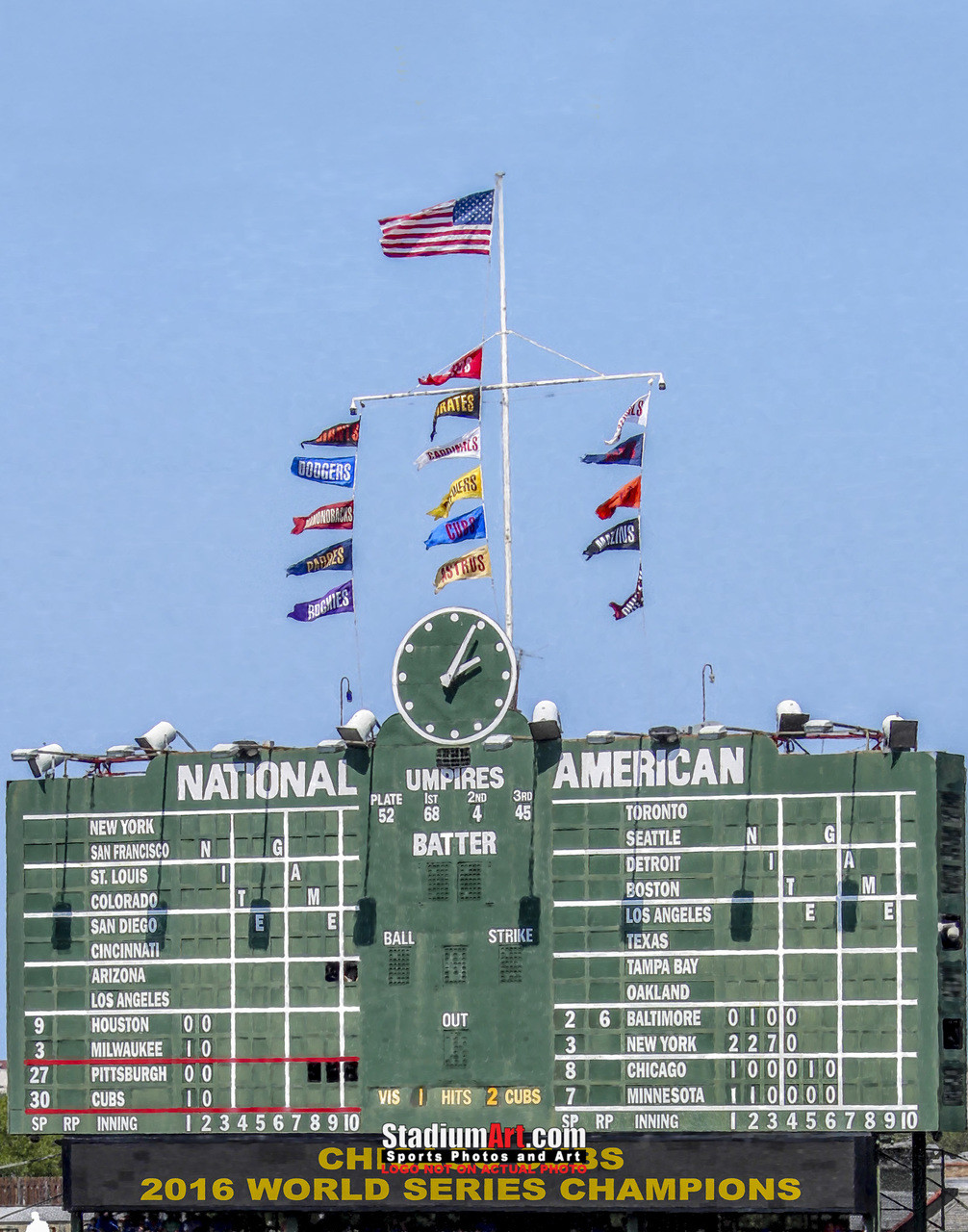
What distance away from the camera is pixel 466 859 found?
131 ft

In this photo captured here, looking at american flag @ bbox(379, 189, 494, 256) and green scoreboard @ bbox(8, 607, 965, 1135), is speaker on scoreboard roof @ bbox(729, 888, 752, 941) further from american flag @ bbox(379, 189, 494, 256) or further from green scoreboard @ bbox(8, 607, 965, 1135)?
american flag @ bbox(379, 189, 494, 256)

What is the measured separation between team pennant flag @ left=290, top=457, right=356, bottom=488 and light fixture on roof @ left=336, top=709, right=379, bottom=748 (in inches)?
196

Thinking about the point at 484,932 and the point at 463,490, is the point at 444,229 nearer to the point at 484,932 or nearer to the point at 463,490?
the point at 463,490

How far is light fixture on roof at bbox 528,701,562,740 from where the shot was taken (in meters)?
39.7

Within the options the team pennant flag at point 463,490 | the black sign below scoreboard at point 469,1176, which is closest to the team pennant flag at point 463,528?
the team pennant flag at point 463,490

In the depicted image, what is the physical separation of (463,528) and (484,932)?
311 inches

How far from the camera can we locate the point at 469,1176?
130 feet

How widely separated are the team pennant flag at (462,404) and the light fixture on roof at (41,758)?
9.61 m

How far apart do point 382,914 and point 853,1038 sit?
851cm

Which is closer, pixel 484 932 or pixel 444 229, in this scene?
pixel 484 932

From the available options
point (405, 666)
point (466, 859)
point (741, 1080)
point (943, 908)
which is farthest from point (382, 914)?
point (943, 908)

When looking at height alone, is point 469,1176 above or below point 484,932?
below

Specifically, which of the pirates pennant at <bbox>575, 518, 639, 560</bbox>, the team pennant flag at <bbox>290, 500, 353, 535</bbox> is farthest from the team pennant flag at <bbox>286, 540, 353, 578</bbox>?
the pirates pennant at <bbox>575, 518, 639, 560</bbox>

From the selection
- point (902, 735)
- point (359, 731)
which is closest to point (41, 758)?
point (359, 731)
